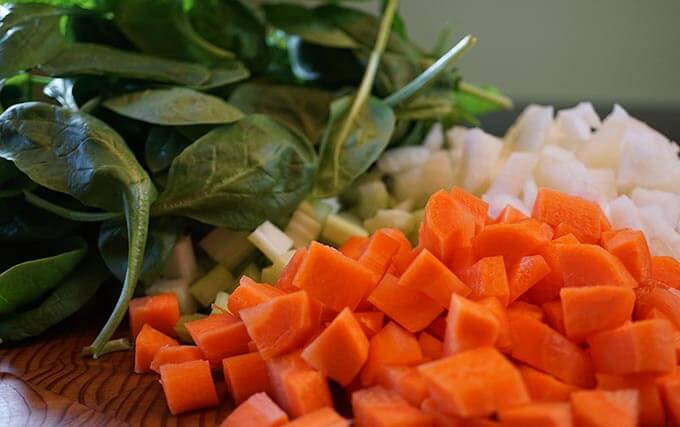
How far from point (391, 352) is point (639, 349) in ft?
1.08

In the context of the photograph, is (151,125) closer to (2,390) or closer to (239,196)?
(239,196)

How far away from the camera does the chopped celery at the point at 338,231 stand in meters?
1.57

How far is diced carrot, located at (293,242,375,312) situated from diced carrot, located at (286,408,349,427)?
0.18m

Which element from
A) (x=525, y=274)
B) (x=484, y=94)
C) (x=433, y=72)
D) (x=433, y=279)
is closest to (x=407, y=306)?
(x=433, y=279)

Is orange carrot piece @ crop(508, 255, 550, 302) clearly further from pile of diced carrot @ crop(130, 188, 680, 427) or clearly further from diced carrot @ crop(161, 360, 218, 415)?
diced carrot @ crop(161, 360, 218, 415)

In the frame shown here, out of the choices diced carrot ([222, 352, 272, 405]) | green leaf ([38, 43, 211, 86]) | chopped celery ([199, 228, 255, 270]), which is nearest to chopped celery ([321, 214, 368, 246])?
chopped celery ([199, 228, 255, 270])

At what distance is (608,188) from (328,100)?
748mm

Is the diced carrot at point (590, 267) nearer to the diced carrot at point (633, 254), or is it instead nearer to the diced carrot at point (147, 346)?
the diced carrot at point (633, 254)

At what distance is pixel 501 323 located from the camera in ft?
3.18

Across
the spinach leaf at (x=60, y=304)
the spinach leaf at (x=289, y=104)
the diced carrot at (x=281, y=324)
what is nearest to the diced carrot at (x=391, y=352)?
the diced carrot at (x=281, y=324)

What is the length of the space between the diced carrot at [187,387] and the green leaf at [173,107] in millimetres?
548

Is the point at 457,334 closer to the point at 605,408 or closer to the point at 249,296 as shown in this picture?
the point at 605,408

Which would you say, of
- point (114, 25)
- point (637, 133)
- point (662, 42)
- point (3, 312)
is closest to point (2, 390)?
point (3, 312)

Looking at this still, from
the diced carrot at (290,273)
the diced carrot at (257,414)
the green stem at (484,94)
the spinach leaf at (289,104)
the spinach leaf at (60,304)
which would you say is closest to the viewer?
the diced carrot at (257,414)
